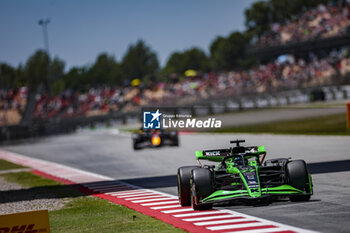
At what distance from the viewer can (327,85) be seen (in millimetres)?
46656

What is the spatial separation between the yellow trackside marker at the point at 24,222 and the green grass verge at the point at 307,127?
72.5 feet

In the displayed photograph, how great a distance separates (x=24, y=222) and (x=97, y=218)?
379cm

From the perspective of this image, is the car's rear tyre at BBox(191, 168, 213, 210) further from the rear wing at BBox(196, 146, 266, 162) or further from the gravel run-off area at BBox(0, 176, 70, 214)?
the gravel run-off area at BBox(0, 176, 70, 214)

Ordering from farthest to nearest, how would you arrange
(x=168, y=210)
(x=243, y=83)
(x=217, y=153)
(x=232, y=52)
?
(x=232, y=52) < (x=243, y=83) < (x=217, y=153) < (x=168, y=210)

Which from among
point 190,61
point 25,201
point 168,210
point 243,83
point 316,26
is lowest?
point 25,201

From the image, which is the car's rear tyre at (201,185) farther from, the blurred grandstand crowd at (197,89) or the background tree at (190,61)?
the background tree at (190,61)

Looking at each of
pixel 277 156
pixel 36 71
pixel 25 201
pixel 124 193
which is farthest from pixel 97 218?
pixel 36 71

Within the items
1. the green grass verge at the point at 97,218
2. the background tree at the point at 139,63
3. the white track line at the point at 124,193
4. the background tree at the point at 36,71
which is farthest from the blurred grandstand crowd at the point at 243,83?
the background tree at the point at 139,63

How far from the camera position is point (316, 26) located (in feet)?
201

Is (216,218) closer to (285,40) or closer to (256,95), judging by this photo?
(256,95)

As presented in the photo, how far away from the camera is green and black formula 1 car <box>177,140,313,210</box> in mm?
9664

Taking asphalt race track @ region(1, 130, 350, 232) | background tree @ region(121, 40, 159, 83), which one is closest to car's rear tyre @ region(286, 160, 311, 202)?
asphalt race track @ region(1, 130, 350, 232)

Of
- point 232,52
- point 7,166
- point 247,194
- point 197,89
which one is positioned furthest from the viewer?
point 232,52

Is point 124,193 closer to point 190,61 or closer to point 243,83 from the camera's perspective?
point 243,83
